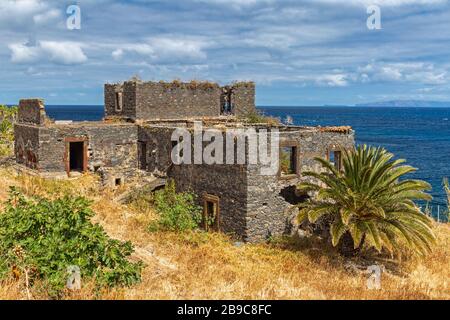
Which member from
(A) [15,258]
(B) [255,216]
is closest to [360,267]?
(B) [255,216]

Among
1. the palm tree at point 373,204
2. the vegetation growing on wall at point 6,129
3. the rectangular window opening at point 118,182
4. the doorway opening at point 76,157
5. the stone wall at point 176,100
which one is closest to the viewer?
the palm tree at point 373,204

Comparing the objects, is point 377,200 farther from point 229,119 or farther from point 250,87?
point 250,87

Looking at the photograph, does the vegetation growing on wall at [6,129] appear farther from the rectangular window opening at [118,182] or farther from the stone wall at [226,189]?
the stone wall at [226,189]

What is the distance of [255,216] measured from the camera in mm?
17938

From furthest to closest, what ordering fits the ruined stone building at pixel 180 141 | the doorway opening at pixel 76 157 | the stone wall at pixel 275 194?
the doorway opening at pixel 76 157
the ruined stone building at pixel 180 141
the stone wall at pixel 275 194

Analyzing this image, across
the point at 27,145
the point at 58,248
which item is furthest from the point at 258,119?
the point at 58,248

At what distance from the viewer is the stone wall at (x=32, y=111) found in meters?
23.2

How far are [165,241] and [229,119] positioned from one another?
14421mm

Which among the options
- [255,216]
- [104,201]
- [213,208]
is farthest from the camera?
[104,201]

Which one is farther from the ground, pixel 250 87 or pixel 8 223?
pixel 250 87

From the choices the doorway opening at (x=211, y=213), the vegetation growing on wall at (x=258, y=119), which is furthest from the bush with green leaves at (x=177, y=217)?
the vegetation growing on wall at (x=258, y=119)

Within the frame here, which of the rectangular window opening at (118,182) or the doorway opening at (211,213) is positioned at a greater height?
the rectangular window opening at (118,182)

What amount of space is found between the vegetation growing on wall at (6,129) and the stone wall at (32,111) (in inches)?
292

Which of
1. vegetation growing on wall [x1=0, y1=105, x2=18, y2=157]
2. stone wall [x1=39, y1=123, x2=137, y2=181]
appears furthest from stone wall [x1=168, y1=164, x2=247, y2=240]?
vegetation growing on wall [x1=0, y1=105, x2=18, y2=157]
